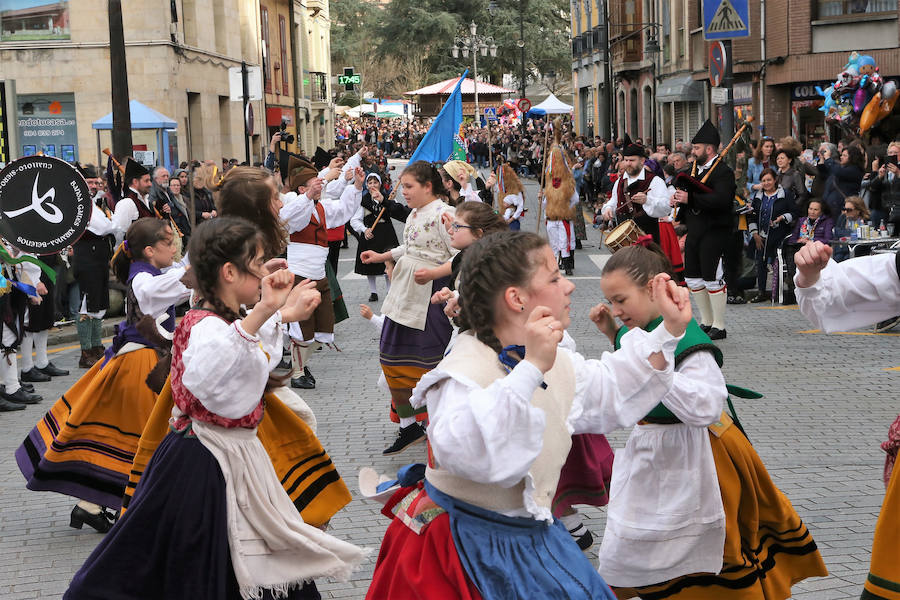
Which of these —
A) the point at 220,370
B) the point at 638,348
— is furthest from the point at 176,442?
the point at 638,348

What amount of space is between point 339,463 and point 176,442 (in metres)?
3.60

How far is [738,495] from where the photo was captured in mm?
4207

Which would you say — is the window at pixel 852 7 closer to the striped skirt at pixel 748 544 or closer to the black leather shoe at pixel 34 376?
the black leather shoe at pixel 34 376

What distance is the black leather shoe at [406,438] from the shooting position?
7840 millimetres

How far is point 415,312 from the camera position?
7910 mm

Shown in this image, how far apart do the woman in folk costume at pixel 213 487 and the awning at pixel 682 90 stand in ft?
96.3

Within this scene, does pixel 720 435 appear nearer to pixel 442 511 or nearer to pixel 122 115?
pixel 442 511

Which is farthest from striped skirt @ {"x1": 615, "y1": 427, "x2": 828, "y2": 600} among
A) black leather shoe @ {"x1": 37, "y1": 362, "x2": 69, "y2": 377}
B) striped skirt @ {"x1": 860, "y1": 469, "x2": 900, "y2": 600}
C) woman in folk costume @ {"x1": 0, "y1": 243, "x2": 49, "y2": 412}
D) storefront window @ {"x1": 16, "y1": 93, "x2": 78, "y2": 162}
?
storefront window @ {"x1": 16, "y1": 93, "x2": 78, "y2": 162}

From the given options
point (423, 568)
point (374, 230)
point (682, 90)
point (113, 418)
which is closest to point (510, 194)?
point (374, 230)

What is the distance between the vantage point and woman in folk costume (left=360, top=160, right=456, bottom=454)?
790cm

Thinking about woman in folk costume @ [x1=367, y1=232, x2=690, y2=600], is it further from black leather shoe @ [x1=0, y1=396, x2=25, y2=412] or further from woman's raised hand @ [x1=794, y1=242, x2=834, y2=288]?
black leather shoe @ [x1=0, y1=396, x2=25, y2=412]

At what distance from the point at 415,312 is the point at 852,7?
738 inches

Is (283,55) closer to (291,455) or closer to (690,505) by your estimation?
(291,455)

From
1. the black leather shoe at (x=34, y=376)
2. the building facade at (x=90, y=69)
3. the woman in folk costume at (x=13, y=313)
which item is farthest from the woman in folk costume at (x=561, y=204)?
the building facade at (x=90, y=69)
